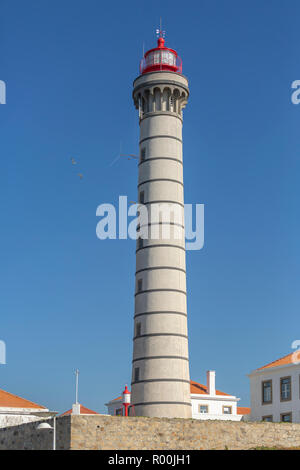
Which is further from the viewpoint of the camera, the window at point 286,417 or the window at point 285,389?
the window at point 285,389

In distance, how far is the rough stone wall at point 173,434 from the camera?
92.0 feet

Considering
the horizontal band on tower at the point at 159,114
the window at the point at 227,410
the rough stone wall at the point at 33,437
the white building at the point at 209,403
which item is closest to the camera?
the rough stone wall at the point at 33,437

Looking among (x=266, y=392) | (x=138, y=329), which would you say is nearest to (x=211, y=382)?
(x=266, y=392)

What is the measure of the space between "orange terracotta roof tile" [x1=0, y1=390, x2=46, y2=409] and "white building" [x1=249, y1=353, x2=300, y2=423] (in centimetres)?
1328

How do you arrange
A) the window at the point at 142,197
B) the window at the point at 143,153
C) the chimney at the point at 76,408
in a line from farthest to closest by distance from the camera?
the window at the point at 143,153, the window at the point at 142,197, the chimney at the point at 76,408

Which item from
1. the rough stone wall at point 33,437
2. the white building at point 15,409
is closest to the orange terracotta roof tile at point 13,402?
the white building at point 15,409

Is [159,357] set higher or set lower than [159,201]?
lower

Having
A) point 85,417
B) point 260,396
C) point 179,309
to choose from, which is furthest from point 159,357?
point 260,396

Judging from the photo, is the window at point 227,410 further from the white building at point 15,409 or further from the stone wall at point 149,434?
the stone wall at point 149,434

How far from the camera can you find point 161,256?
120ft

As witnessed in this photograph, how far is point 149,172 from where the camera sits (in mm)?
38031

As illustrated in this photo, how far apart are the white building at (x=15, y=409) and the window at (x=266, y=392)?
13.3m
